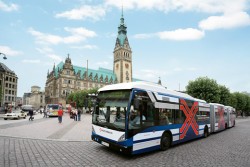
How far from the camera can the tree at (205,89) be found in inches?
1501

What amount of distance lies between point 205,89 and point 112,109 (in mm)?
34143

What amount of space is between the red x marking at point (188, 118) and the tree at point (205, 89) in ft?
86.8

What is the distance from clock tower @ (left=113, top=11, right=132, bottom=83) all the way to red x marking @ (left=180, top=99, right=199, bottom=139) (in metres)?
99.6

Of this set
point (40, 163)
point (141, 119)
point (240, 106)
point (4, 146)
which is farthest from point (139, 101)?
point (240, 106)

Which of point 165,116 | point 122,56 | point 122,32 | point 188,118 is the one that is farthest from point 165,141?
point 122,32

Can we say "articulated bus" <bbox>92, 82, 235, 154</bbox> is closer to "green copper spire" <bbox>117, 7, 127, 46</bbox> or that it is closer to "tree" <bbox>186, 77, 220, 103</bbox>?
"tree" <bbox>186, 77, 220, 103</bbox>

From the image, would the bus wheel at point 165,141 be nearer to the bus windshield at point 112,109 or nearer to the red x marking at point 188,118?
the red x marking at point 188,118

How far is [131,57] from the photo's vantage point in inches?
4638

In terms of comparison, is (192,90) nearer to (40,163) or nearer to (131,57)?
(40,163)

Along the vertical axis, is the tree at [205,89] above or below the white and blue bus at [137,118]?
above

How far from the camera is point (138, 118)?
27.4 feet

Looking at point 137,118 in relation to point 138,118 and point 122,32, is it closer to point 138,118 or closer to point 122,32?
point 138,118

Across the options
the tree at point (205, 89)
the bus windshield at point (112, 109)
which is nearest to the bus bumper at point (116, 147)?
the bus windshield at point (112, 109)

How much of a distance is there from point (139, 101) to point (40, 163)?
461cm
